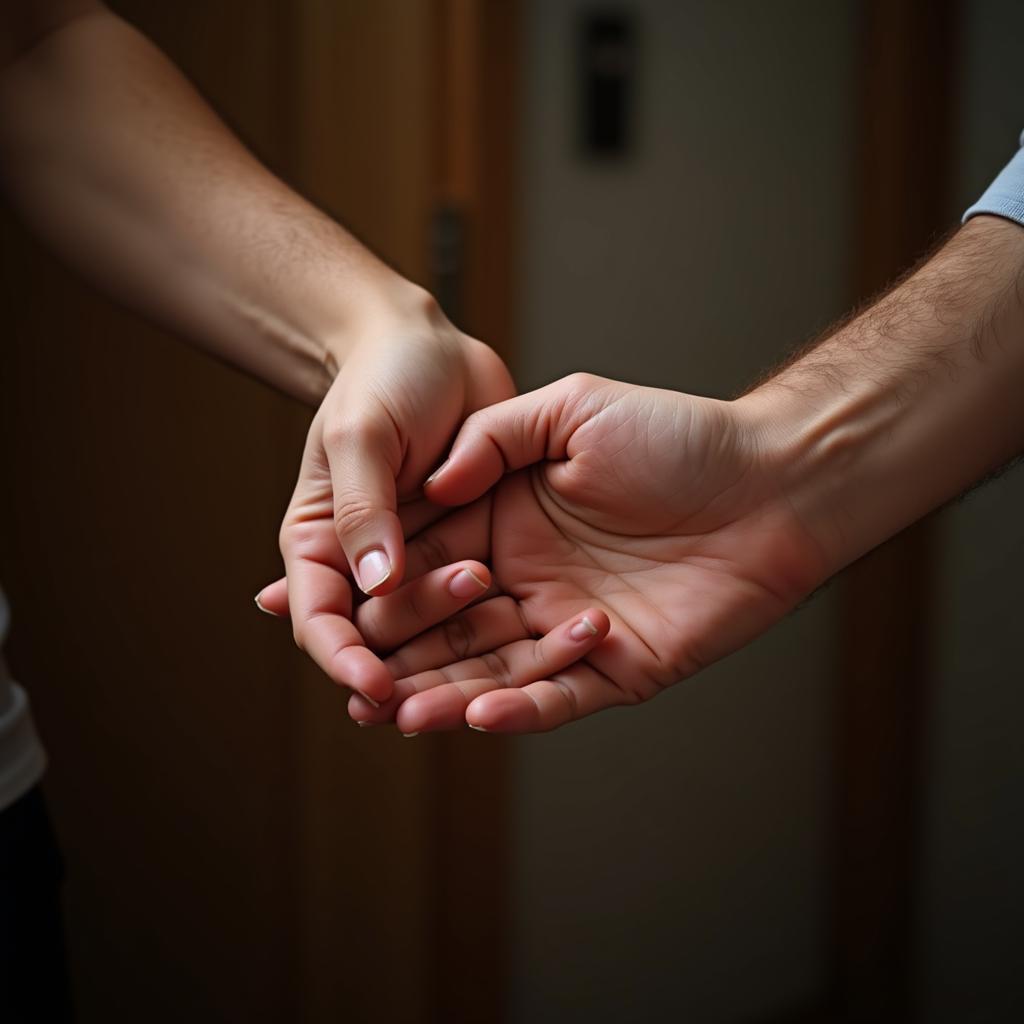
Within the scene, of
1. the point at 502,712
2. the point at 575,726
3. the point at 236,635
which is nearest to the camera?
the point at 502,712

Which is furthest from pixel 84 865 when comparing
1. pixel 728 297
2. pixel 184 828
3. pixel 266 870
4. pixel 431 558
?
pixel 728 297

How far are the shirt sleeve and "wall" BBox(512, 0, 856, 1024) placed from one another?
904mm

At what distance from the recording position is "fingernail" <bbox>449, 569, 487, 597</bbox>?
0.78 metres

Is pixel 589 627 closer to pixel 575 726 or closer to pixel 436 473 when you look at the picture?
pixel 436 473

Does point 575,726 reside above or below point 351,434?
below

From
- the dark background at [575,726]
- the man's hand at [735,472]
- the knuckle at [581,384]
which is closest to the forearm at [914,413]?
the man's hand at [735,472]

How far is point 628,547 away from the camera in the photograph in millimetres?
865

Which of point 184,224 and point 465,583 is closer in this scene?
point 465,583

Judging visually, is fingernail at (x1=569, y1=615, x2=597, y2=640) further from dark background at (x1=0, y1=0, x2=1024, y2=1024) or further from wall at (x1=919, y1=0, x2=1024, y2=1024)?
wall at (x1=919, y1=0, x2=1024, y2=1024)

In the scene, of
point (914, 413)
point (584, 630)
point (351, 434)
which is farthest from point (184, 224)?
point (914, 413)

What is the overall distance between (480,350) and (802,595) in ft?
1.14

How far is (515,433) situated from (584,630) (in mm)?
178

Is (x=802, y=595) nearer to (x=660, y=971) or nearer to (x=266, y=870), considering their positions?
(x=266, y=870)

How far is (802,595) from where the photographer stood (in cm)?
84
